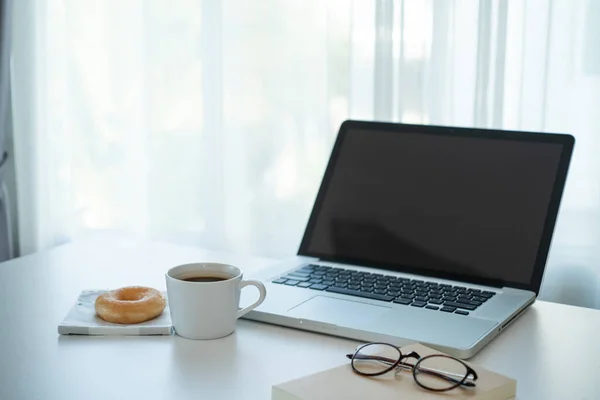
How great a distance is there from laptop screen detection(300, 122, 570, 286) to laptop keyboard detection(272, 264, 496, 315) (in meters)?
0.06

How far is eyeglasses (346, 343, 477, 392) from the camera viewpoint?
2.74 feet

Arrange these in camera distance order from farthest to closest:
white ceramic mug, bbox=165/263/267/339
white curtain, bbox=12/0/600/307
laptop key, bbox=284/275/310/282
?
white curtain, bbox=12/0/600/307 < laptop key, bbox=284/275/310/282 < white ceramic mug, bbox=165/263/267/339

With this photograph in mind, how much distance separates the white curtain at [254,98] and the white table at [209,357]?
0.86 metres

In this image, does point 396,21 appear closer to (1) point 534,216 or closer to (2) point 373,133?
(2) point 373,133

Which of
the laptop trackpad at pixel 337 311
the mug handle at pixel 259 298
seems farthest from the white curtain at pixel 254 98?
the mug handle at pixel 259 298

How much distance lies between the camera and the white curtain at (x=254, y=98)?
192 cm

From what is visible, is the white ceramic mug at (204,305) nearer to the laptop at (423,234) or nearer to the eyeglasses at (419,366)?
the laptop at (423,234)

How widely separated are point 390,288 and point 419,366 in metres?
0.32

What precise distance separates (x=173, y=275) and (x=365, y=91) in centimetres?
122

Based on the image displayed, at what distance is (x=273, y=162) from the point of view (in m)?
2.37

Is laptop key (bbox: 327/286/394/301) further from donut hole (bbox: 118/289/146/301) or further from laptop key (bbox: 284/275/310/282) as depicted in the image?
donut hole (bbox: 118/289/146/301)

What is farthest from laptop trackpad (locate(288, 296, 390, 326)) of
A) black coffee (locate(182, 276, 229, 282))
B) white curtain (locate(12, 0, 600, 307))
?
white curtain (locate(12, 0, 600, 307))

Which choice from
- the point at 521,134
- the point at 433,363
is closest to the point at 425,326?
the point at 433,363

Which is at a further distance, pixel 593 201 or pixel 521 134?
pixel 593 201
